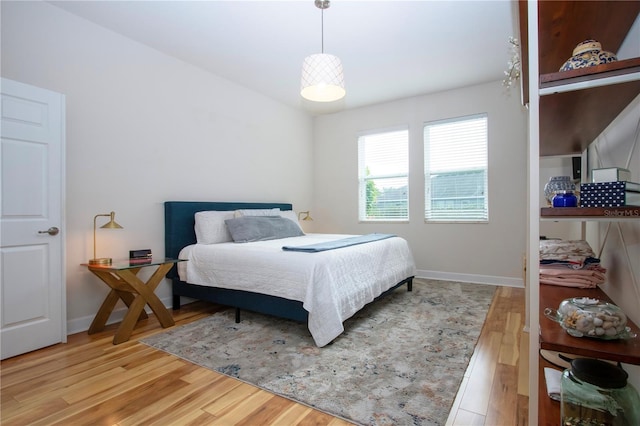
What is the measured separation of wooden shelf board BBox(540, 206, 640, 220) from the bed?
1661mm

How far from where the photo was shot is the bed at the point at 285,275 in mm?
2383

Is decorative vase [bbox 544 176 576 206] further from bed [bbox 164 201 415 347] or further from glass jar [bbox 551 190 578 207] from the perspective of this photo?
→ bed [bbox 164 201 415 347]

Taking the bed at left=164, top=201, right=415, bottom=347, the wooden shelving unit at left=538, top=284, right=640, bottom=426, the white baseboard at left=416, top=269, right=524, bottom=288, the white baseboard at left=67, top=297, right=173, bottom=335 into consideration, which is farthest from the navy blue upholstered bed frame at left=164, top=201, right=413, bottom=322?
the wooden shelving unit at left=538, top=284, right=640, bottom=426

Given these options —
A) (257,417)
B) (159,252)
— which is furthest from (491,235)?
(159,252)

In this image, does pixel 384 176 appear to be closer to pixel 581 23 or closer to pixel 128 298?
pixel 128 298

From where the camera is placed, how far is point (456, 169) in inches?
179

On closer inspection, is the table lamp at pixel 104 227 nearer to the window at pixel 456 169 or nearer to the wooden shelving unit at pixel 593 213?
the wooden shelving unit at pixel 593 213

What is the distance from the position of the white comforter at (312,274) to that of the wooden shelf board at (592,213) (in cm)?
166

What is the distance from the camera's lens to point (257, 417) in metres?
1.57

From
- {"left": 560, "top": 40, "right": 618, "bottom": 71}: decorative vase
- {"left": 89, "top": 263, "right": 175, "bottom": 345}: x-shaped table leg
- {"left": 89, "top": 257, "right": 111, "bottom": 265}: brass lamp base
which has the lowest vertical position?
{"left": 89, "top": 263, "right": 175, "bottom": 345}: x-shaped table leg

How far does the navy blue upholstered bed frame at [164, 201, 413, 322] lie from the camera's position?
2570mm

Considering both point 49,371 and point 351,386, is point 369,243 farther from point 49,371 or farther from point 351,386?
point 49,371

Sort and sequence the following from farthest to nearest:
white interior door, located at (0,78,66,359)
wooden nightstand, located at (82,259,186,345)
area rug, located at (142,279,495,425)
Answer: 1. wooden nightstand, located at (82,259,186,345)
2. white interior door, located at (0,78,66,359)
3. area rug, located at (142,279,495,425)

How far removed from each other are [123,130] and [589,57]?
3475mm
